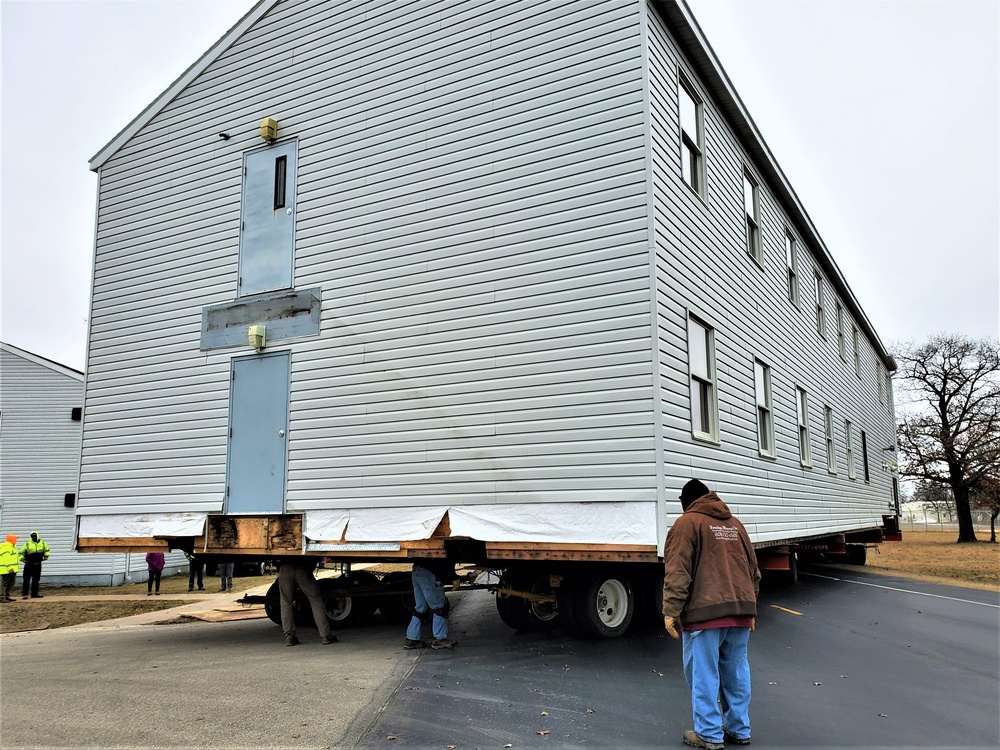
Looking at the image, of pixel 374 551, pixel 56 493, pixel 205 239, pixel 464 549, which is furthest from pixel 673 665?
pixel 56 493

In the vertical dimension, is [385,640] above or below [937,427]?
below

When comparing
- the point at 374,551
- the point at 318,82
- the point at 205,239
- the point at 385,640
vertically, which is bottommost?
the point at 385,640

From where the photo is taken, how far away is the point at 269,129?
39.7ft

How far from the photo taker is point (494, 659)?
9336 mm

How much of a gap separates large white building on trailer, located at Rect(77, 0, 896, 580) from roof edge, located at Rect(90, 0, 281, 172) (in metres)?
0.04

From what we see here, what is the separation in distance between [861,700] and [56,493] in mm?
25258

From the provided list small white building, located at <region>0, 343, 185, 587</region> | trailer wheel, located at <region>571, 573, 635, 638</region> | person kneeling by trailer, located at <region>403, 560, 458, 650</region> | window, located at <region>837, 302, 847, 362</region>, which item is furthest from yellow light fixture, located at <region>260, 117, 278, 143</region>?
small white building, located at <region>0, 343, 185, 587</region>

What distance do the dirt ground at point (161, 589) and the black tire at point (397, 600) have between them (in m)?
5.78

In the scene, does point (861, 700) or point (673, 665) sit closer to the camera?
point (861, 700)

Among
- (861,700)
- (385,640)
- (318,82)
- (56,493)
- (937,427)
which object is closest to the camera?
(861,700)

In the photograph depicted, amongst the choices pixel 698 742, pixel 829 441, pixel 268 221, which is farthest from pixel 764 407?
pixel 698 742

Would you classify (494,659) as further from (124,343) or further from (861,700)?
(124,343)

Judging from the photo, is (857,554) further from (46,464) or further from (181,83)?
(46,464)

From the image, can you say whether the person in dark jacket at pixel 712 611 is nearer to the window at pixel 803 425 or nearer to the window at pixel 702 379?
the window at pixel 702 379
